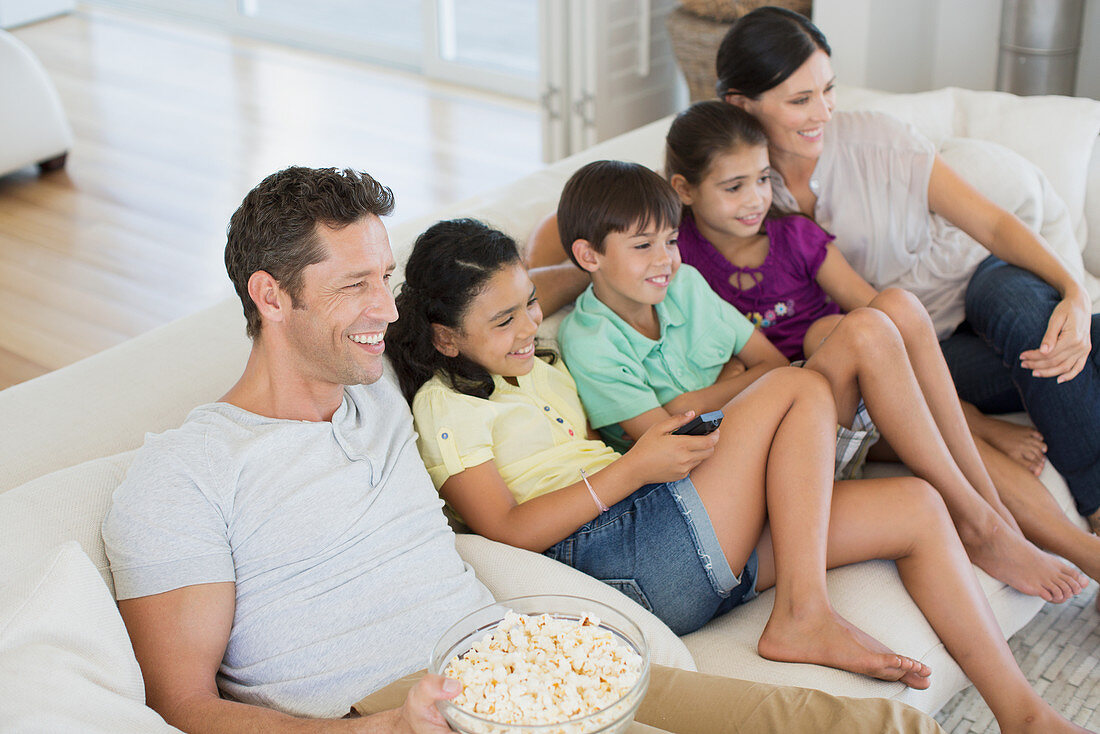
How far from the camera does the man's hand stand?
1006 mm

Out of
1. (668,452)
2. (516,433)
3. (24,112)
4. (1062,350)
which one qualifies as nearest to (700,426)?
(668,452)

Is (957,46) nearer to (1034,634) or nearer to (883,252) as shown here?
(883,252)

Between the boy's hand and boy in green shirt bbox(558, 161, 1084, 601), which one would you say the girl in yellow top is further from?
the boy's hand

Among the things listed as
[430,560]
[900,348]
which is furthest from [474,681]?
[900,348]

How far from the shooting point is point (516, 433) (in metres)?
1.67

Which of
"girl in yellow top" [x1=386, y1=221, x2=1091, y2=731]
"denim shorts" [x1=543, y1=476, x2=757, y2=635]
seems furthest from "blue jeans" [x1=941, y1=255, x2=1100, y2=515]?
"denim shorts" [x1=543, y1=476, x2=757, y2=635]

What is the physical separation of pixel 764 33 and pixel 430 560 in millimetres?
1282

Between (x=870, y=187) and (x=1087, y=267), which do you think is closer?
(x=870, y=187)

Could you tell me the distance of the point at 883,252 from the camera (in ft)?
7.40

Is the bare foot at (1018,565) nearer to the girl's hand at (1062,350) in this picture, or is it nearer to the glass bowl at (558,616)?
the girl's hand at (1062,350)

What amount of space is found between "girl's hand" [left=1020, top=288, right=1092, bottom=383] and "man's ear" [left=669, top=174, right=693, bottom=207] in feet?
2.22

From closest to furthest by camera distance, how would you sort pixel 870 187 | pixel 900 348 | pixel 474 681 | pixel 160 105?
1. pixel 474 681
2. pixel 900 348
3. pixel 870 187
4. pixel 160 105

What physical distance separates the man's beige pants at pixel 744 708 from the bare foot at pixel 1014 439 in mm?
882

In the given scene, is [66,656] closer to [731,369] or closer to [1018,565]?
[731,369]
